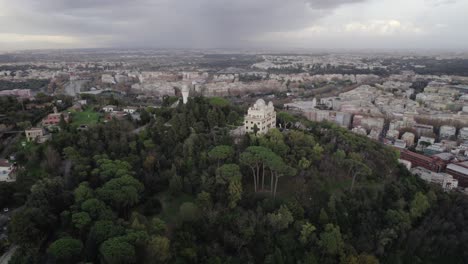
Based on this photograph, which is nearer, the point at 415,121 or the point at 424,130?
the point at 424,130

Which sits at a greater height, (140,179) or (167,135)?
(167,135)

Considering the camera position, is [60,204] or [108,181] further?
[108,181]

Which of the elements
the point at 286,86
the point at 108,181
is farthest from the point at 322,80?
the point at 108,181

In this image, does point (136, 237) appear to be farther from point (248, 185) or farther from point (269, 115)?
point (269, 115)

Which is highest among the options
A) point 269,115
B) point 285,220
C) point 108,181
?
point 269,115

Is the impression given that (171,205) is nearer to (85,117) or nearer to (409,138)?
(85,117)

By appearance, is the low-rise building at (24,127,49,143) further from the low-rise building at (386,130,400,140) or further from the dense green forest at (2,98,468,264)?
the low-rise building at (386,130,400,140)

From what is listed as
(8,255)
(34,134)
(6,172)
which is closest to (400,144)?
(8,255)

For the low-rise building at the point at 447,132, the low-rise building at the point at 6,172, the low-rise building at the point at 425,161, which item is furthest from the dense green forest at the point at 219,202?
the low-rise building at the point at 447,132

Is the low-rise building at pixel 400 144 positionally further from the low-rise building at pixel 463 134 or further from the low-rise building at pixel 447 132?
the low-rise building at pixel 463 134
